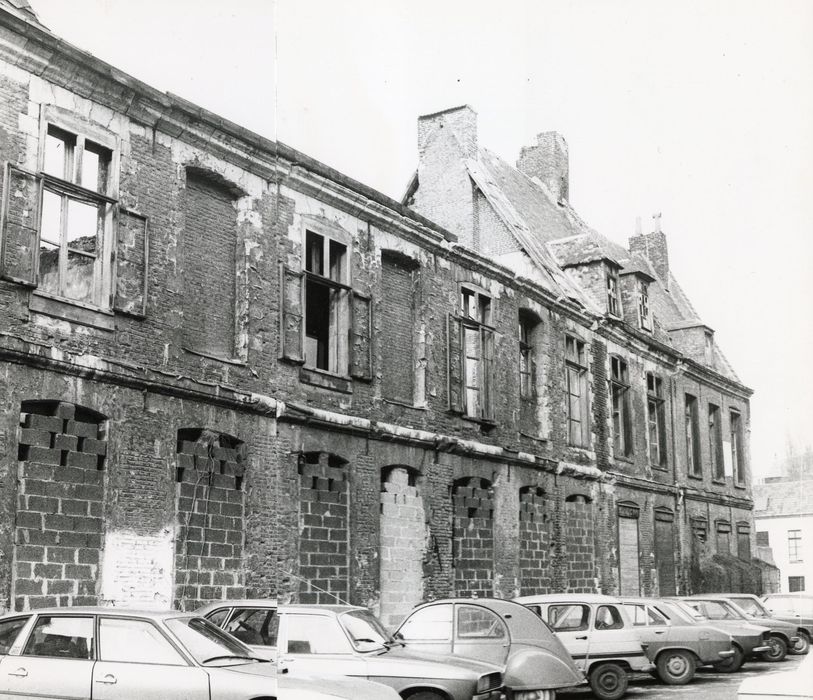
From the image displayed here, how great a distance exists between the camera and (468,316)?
6309 millimetres

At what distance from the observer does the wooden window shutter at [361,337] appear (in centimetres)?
571

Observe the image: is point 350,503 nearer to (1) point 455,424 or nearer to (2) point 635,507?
(1) point 455,424

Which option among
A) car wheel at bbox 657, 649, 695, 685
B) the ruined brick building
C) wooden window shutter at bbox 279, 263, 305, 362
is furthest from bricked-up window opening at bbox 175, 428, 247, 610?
car wheel at bbox 657, 649, 695, 685

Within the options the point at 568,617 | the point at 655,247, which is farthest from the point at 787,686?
the point at 568,617

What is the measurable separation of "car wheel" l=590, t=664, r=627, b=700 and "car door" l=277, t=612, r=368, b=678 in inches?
45.3

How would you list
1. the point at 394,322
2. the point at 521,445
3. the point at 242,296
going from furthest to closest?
1. the point at 242,296
2. the point at 394,322
3. the point at 521,445

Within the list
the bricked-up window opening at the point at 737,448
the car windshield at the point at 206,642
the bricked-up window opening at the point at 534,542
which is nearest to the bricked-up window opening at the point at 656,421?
the bricked-up window opening at the point at 534,542

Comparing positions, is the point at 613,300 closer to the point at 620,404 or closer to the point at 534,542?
the point at 620,404

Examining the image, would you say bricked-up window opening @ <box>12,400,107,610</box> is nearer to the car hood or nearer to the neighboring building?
the car hood

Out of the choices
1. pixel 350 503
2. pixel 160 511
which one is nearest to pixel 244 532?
→ pixel 160 511

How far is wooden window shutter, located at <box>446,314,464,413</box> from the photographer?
5.76 metres

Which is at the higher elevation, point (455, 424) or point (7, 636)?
point (455, 424)

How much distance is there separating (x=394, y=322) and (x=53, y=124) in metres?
2.74

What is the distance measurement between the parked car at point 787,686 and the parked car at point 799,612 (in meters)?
0.07
